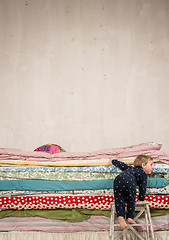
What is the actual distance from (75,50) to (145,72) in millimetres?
928

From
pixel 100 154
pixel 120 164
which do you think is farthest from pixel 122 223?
pixel 100 154

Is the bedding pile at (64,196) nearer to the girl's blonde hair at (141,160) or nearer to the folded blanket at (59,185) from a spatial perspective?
the folded blanket at (59,185)

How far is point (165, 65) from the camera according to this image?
3469 mm

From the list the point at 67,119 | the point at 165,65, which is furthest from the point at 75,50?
the point at 165,65

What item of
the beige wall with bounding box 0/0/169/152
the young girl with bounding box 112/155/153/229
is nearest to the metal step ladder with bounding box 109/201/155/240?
the young girl with bounding box 112/155/153/229

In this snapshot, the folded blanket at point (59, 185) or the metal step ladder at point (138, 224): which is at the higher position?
the folded blanket at point (59, 185)

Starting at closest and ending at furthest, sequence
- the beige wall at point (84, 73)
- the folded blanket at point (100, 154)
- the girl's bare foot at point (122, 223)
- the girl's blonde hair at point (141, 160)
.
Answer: the girl's bare foot at point (122, 223) → the girl's blonde hair at point (141, 160) → the folded blanket at point (100, 154) → the beige wall at point (84, 73)

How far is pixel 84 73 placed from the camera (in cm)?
346

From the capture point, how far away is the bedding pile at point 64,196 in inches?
74.7

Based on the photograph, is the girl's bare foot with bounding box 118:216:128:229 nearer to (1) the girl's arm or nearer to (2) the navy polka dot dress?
(2) the navy polka dot dress

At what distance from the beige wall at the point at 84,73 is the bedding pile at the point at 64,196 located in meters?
1.45

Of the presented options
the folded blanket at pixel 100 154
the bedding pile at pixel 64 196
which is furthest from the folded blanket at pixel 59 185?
the folded blanket at pixel 100 154

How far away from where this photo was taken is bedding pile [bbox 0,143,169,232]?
1897 mm

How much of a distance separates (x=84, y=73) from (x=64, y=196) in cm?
192
